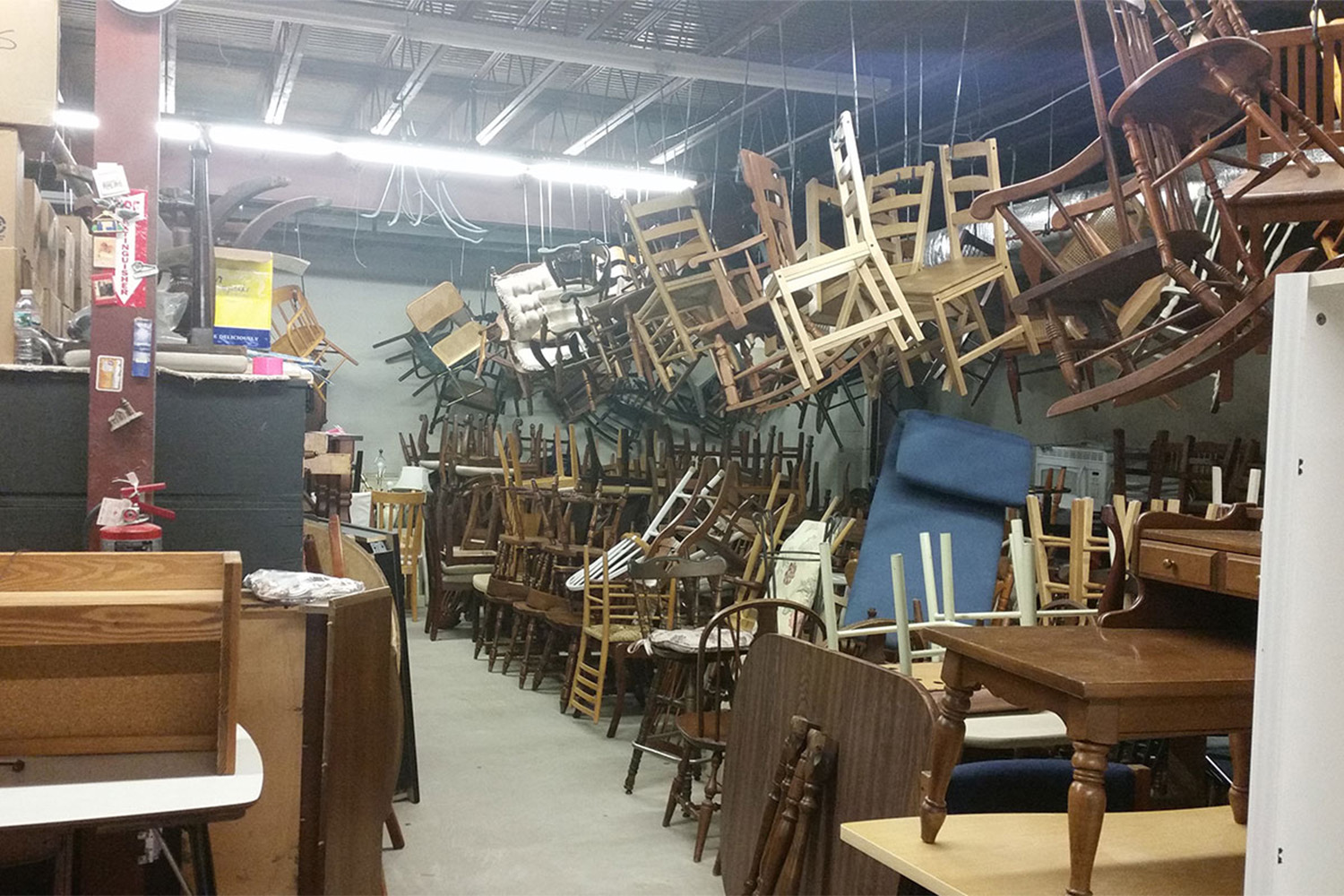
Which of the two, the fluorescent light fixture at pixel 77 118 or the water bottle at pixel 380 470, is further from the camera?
the water bottle at pixel 380 470

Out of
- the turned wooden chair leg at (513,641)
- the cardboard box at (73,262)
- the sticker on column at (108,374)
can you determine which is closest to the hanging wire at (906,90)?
the turned wooden chair leg at (513,641)

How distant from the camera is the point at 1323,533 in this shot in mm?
1036

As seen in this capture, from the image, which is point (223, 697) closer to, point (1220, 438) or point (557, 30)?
point (557, 30)

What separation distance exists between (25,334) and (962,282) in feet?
11.5

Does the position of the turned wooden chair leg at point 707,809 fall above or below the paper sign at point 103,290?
below

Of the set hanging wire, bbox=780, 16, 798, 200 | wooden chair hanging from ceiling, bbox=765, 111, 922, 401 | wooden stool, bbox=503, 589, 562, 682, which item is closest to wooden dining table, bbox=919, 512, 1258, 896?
wooden chair hanging from ceiling, bbox=765, 111, 922, 401

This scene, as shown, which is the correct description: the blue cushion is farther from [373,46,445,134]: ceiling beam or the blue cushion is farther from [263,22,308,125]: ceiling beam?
[263,22,308,125]: ceiling beam

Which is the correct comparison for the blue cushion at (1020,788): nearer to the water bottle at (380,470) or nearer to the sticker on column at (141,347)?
the sticker on column at (141,347)

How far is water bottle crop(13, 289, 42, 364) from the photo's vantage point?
2850 millimetres

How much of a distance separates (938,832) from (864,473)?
32.3 feet

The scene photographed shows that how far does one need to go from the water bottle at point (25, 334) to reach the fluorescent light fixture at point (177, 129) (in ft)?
11.9

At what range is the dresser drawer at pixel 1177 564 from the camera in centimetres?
158

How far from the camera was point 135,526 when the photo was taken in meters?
2.69

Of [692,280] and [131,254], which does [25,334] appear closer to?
[131,254]
